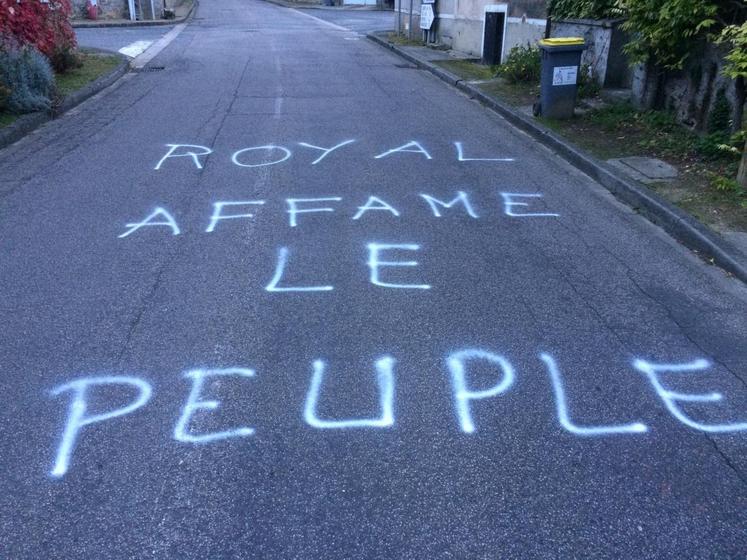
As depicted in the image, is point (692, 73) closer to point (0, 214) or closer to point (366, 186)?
point (366, 186)

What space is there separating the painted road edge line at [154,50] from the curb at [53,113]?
1.68 meters

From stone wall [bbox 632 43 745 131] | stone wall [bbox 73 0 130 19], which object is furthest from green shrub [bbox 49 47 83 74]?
stone wall [bbox 73 0 130 19]

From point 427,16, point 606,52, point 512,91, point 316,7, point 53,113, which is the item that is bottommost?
point 53,113

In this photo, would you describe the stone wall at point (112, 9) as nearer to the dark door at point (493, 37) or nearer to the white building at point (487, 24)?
the white building at point (487, 24)

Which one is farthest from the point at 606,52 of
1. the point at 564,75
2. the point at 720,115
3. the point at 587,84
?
the point at 720,115

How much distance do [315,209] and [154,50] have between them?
1535 centimetres

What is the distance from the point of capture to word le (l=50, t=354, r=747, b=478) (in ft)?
10.7

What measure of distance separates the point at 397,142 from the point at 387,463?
20.5 feet

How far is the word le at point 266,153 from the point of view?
767 centimetres

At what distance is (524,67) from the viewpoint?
12.6 m

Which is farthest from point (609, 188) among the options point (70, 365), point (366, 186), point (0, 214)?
point (0, 214)

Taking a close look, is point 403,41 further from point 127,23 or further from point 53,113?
point 53,113

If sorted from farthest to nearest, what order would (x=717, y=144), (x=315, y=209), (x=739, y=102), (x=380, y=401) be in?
(x=739, y=102), (x=717, y=144), (x=315, y=209), (x=380, y=401)

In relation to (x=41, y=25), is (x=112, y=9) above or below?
above
